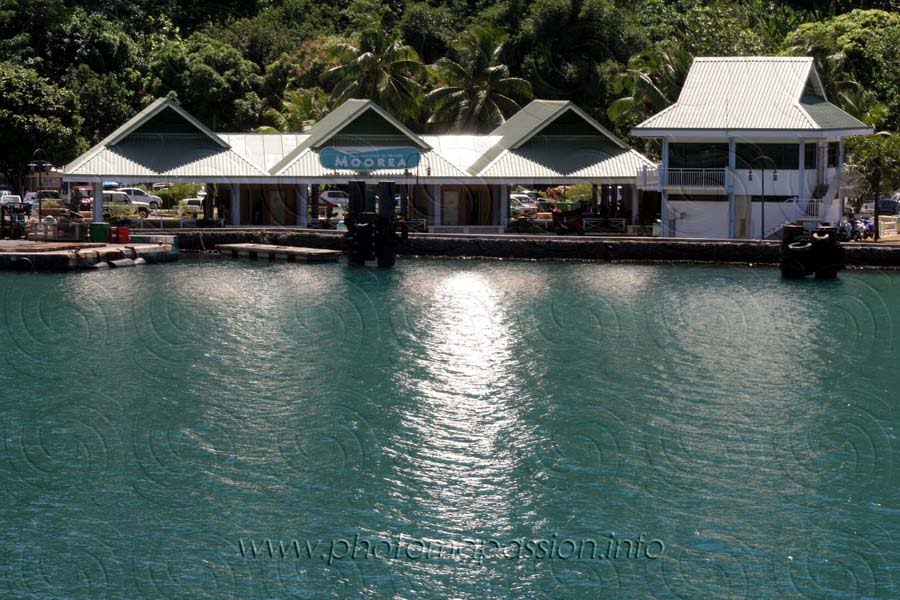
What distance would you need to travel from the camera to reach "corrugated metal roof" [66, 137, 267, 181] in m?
65.8

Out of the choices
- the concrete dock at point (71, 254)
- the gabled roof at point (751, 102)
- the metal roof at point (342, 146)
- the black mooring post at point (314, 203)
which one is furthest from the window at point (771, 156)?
the concrete dock at point (71, 254)

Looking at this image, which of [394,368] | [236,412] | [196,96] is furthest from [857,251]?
[196,96]

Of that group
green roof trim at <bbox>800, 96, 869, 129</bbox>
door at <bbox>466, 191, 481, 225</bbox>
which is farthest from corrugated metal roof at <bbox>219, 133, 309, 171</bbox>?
green roof trim at <bbox>800, 96, 869, 129</bbox>

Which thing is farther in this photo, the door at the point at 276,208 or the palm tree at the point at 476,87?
the palm tree at the point at 476,87

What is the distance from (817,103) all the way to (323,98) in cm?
3592

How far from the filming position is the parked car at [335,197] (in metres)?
86.0

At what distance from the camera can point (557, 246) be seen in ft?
210

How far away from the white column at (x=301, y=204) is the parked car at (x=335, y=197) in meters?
13.2

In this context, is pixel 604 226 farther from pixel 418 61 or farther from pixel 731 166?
pixel 418 61

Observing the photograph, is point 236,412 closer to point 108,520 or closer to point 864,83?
point 108,520

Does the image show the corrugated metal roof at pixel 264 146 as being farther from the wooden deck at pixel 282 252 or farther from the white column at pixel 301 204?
the wooden deck at pixel 282 252

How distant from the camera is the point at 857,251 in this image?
2324 inches

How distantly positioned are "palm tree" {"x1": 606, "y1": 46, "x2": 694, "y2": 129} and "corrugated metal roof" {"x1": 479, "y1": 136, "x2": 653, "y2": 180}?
526 cm

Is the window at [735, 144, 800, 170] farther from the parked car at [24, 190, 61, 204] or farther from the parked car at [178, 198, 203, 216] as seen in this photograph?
the parked car at [24, 190, 61, 204]
